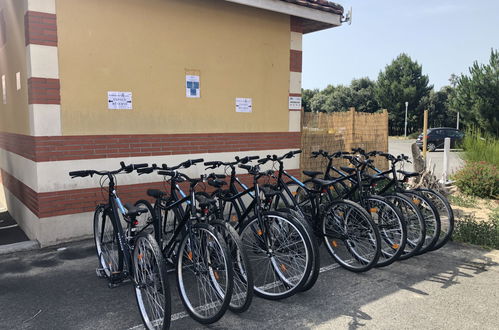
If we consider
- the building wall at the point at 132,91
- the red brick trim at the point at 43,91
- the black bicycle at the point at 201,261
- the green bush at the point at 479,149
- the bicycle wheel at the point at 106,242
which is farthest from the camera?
the green bush at the point at 479,149

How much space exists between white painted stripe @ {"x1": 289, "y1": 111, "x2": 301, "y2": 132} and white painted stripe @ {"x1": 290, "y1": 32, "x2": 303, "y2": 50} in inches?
46.8

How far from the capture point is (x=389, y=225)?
453 cm

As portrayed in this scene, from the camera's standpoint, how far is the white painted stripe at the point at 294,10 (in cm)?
644

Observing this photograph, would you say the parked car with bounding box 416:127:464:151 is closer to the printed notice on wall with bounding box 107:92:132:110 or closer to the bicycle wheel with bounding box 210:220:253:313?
the printed notice on wall with bounding box 107:92:132:110

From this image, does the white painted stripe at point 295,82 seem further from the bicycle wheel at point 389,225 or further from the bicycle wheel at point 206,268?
the bicycle wheel at point 206,268

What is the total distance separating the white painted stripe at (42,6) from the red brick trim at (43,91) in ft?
2.74

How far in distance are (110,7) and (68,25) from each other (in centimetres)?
63

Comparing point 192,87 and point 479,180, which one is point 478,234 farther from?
point 192,87

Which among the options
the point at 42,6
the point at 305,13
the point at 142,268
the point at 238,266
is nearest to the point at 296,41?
the point at 305,13

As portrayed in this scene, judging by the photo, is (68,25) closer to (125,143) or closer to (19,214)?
(125,143)

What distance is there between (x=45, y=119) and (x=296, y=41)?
4506 millimetres

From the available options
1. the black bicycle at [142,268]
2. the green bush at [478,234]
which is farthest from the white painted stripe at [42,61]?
the green bush at [478,234]

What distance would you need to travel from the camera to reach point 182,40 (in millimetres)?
6184

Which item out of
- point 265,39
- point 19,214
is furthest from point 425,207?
point 19,214
